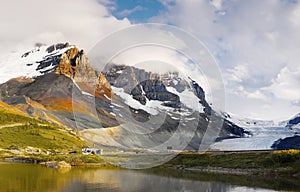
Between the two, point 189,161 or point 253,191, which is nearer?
point 253,191

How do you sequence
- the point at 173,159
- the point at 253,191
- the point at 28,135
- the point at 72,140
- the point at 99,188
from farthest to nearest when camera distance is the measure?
the point at 72,140 → the point at 28,135 → the point at 173,159 → the point at 253,191 → the point at 99,188

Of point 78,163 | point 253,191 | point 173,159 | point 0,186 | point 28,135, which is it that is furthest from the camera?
point 28,135

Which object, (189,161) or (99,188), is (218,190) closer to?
(99,188)

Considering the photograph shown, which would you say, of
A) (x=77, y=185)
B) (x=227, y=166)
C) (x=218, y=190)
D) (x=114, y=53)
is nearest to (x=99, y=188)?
(x=77, y=185)

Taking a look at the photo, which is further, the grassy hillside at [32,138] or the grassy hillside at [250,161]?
the grassy hillside at [32,138]

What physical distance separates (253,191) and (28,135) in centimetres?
14919

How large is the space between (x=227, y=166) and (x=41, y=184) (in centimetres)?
5835

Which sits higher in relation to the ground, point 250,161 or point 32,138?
point 32,138

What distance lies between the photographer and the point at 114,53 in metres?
69.0

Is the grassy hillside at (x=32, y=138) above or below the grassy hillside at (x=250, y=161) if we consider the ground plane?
above

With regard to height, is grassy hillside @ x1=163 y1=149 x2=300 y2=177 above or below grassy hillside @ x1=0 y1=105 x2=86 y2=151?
below

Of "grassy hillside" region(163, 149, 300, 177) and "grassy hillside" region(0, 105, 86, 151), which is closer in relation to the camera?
"grassy hillside" region(163, 149, 300, 177)

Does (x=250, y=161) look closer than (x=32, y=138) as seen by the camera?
Yes

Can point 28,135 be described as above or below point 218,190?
above
